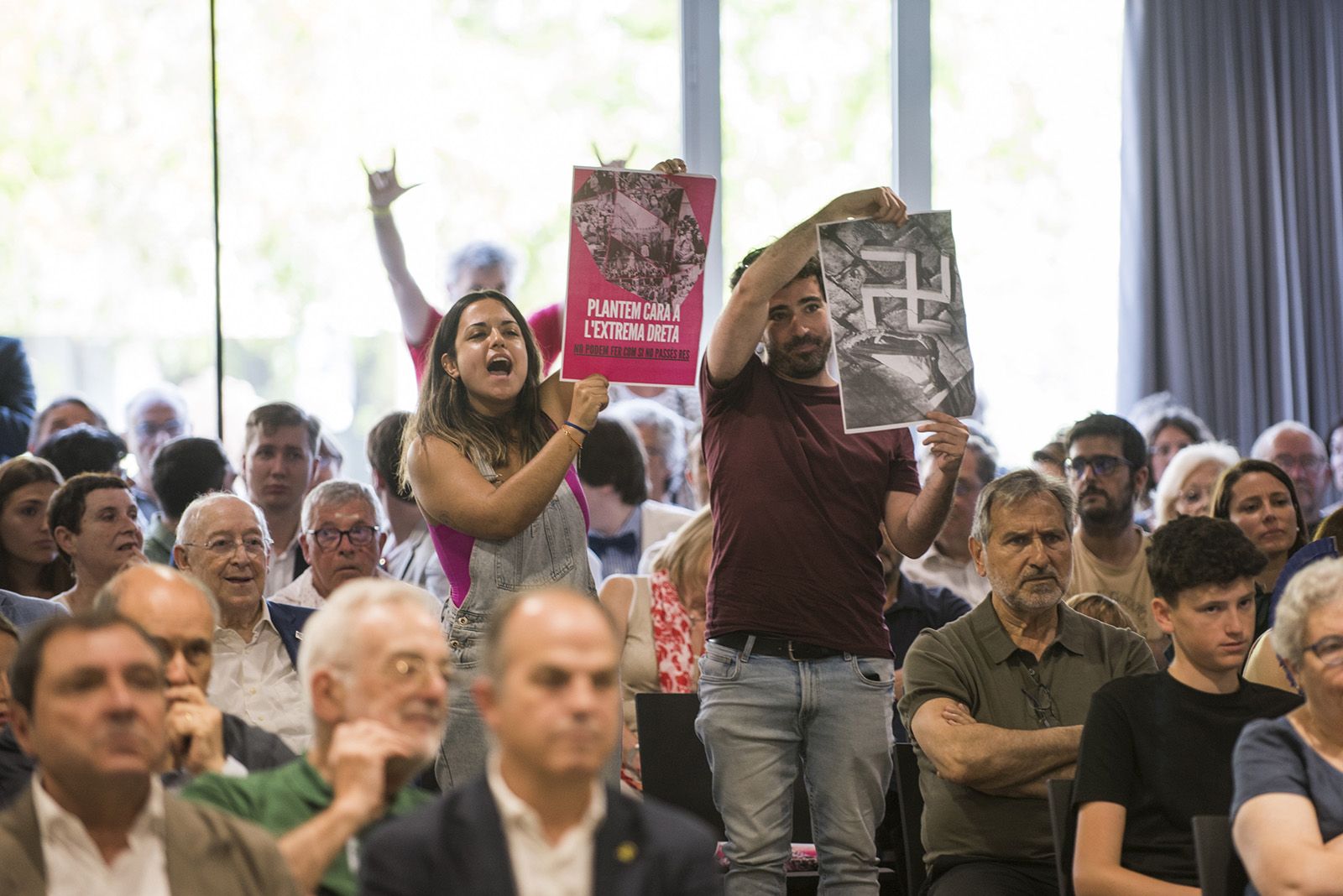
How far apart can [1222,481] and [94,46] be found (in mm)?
4777

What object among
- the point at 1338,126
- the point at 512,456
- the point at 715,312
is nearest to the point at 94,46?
the point at 715,312

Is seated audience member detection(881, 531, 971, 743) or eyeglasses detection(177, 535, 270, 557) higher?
eyeglasses detection(177, 535, 270, 557)

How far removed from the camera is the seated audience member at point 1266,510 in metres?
4.25

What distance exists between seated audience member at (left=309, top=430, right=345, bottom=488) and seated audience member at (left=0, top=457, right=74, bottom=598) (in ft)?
4.90

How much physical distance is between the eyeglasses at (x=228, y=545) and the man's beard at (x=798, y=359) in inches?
46.6

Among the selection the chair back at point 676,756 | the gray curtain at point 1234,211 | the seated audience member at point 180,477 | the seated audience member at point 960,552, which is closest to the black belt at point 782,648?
Answer: the chair back at point 676,756

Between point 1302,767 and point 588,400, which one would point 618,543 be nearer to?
point 588,400

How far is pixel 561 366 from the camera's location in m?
3.35

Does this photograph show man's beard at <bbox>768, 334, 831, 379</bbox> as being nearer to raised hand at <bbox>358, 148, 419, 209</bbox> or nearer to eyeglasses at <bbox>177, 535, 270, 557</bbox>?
eyeglasses at <bbox>177, 535, 270, 557</bbox>

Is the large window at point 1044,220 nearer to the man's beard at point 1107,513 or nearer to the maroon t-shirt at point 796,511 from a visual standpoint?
the man's beard at point 1107,513

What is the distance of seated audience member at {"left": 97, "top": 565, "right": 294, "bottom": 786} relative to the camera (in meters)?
2.37

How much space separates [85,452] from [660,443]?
201cm

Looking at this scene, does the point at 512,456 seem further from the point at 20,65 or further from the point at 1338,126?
the point at 1338,126

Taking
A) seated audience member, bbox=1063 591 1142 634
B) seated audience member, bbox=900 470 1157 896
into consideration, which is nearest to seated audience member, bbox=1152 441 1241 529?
seated audience member, bbox=1063 591 1142 634
